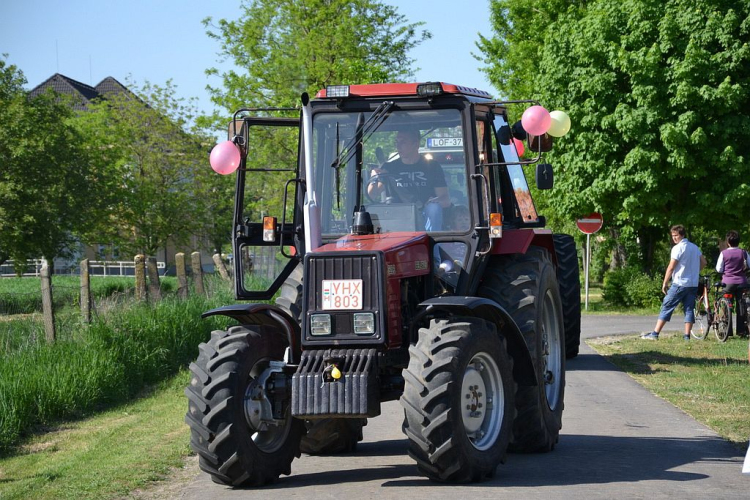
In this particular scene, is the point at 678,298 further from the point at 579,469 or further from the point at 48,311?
the point at 579,469

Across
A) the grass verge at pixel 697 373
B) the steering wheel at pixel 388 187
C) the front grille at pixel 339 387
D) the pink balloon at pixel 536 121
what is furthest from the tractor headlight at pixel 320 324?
the grass verge at pixel 697 373

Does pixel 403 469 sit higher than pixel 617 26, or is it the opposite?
pixel 617 26

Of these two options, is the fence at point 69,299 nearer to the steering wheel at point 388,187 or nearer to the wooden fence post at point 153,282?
the wooden fence post at point 153,282

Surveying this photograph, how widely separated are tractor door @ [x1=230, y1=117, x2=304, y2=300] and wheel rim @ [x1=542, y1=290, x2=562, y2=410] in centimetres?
233

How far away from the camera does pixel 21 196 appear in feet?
130

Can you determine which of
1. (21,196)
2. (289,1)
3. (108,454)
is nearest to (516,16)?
(289,1)

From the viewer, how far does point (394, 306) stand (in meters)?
7.92

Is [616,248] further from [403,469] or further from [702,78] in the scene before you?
[403,469]

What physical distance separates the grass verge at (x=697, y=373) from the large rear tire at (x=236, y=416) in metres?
3.94

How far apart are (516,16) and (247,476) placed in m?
36.0

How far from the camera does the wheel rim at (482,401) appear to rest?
7.66 m

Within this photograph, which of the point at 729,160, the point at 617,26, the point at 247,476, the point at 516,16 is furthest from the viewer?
the point at 516,16

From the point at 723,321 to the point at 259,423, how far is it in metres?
13.8

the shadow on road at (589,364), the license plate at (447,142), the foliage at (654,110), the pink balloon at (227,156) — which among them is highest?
the foliage at (654,110)
